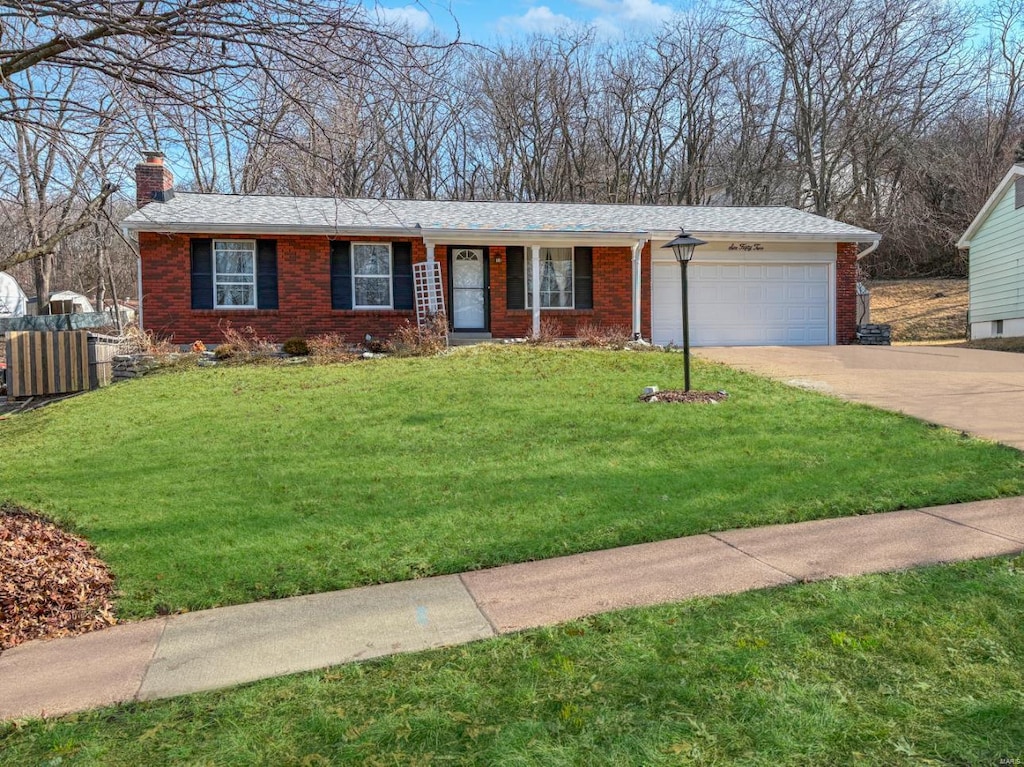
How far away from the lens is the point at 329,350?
14664 millimetres

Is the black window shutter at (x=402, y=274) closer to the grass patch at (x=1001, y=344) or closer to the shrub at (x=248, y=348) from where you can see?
the shrub at (x=248, y=348)

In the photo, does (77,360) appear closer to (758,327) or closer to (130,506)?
(130,506)

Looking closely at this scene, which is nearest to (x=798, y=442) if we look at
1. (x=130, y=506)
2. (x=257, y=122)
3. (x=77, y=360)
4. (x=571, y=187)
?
(x=257, y=122)

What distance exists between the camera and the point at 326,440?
7.88 meters

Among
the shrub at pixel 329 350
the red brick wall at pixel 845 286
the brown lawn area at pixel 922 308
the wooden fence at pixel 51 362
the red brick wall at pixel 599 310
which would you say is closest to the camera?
the wooden fence at pixel 51 362

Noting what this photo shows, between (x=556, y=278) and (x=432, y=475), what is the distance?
11790 millimetres

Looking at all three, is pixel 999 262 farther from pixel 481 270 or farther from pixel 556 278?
pixel 481 270

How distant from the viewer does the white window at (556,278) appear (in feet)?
57.1

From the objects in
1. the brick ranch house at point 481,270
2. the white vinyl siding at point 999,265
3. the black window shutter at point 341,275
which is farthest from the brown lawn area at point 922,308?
the black window shutter at point 341,275

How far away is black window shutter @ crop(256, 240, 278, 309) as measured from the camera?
53.4 ft

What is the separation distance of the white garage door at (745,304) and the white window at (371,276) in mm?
6688

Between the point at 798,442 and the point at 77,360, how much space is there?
44.8 ft

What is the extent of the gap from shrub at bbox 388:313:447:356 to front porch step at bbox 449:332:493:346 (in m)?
1.07

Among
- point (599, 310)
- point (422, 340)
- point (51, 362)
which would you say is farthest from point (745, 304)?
point (51, 362)
